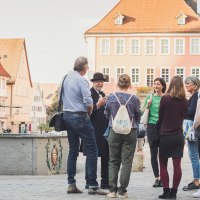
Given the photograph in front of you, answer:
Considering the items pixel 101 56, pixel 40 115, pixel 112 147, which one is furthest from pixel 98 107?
pixel 40 115

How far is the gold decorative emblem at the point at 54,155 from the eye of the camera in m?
14.6

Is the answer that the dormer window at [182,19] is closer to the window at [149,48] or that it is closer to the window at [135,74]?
the window at [149,48]

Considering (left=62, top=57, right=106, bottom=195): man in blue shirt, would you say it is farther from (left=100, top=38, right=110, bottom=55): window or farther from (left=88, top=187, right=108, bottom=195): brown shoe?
(left=100, top=38, right=110, bottom=55): window

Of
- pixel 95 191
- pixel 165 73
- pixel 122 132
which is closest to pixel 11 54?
pixel 165 73

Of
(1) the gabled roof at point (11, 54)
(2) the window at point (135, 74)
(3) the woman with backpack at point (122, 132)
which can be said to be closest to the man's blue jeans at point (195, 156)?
(3) the woman with backpack at point (122, 132)

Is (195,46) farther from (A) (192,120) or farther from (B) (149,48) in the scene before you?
(A) (192,120)

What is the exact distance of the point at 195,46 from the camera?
83062 millimetres

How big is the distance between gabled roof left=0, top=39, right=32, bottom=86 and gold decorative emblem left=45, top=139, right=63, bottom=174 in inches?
3504

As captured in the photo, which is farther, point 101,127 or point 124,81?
point 101,127

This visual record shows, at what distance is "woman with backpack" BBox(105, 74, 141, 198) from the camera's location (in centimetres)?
1020

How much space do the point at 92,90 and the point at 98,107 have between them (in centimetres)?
37

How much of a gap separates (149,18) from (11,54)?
2740cm

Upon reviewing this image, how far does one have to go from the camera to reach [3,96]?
100562 millimetres

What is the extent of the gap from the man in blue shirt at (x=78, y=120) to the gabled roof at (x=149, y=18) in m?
71.7
